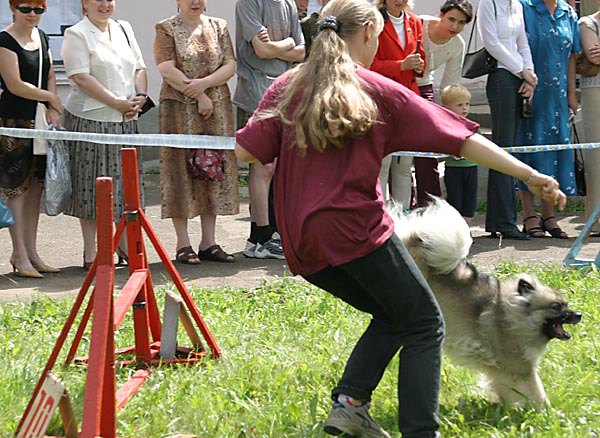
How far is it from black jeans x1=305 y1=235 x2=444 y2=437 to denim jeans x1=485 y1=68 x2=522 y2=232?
200 inches

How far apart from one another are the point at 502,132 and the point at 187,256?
2.78 meters

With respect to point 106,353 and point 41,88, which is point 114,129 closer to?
point 41,88

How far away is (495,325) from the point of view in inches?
178

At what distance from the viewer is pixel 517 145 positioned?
9.05m

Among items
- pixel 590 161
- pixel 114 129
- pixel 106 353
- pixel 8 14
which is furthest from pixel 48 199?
pixel 8 14

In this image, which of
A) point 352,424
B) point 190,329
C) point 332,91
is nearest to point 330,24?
point 332,91

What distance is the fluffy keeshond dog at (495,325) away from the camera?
4.49 m

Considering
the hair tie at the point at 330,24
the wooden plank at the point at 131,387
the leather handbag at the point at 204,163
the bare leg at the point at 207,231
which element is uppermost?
the hair tie at the point at 330,24

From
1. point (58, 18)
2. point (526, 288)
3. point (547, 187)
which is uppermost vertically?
point (58, 18)

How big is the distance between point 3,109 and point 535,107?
4251mm

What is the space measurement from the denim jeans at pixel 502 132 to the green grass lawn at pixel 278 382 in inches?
107

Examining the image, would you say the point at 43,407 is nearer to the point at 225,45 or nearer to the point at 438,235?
the point at 438,235

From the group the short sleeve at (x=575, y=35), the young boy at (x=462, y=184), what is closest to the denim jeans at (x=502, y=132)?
the young boy at (x=462, y=184)

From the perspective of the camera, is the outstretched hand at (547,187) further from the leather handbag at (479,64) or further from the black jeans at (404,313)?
the leather handbag at (479,64)
